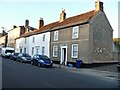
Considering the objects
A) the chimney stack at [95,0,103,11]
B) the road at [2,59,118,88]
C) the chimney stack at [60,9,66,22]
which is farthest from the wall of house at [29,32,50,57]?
the road at [2,59,118,88]

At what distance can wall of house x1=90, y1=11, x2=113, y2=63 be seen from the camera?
107 ft

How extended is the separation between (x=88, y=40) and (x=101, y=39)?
10.5ft

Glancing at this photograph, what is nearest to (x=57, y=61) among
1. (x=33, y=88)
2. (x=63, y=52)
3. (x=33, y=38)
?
(x=63, y=52)

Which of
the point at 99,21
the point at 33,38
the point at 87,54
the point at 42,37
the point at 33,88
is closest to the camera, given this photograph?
the point at 33,88

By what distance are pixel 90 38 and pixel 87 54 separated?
7.54 feet

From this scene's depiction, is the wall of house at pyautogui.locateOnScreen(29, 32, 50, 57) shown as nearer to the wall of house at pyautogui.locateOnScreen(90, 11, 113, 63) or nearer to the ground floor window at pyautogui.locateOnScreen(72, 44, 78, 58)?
the ground floor window at pyautogui.locateOnScreen(72, 44, 78, 58)

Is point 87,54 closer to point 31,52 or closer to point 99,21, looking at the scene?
point 99,21

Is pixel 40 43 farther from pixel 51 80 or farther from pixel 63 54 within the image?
pixel 51 80

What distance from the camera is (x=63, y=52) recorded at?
37312 millimetres

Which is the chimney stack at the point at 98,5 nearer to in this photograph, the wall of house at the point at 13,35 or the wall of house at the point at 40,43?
the wall of house at the point at 40,43

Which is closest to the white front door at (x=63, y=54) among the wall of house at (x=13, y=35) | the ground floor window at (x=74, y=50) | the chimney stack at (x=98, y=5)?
the ground floor window at (x=74, y=50)

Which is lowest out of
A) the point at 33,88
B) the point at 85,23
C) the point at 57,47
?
the point at 33,88

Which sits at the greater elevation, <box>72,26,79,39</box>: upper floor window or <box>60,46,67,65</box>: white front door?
<box>72,26,79,39</box>: upper floor window

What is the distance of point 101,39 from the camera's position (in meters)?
34.2
